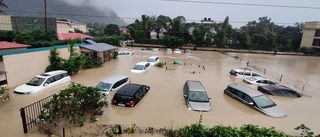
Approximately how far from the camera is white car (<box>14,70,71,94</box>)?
11953 millimetres

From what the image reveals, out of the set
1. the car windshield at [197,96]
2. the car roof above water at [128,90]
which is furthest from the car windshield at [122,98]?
the car windshield at [197,96]

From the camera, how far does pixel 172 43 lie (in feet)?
158

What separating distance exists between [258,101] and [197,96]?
3.90 metres

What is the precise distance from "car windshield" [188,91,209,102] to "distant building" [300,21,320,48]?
6056 centimetres

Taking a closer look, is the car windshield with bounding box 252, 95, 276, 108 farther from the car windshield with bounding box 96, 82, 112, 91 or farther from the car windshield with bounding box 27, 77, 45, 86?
the car windshield with bounding box 27, 77, 45, 86

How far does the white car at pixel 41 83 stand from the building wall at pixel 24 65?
2000 millimetres

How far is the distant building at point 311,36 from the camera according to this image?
51.6 meters

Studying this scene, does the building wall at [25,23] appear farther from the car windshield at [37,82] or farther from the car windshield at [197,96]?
the car windshield at [197,96]

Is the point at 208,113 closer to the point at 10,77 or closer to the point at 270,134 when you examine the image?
the point at 270,134

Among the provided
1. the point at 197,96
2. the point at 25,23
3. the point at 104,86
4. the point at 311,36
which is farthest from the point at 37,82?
the point at 311,36

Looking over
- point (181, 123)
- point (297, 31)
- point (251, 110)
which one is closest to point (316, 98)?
point (251, 110)

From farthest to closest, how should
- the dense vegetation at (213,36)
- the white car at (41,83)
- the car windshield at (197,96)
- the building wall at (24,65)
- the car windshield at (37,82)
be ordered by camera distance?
the dense vegetation at (213,36), the building wall at (24,65), the car windshield at (37,82), the white car at (41,83), the car windshield at (197,96)

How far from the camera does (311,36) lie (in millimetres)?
52562

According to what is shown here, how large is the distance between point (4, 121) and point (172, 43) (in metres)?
42.4
